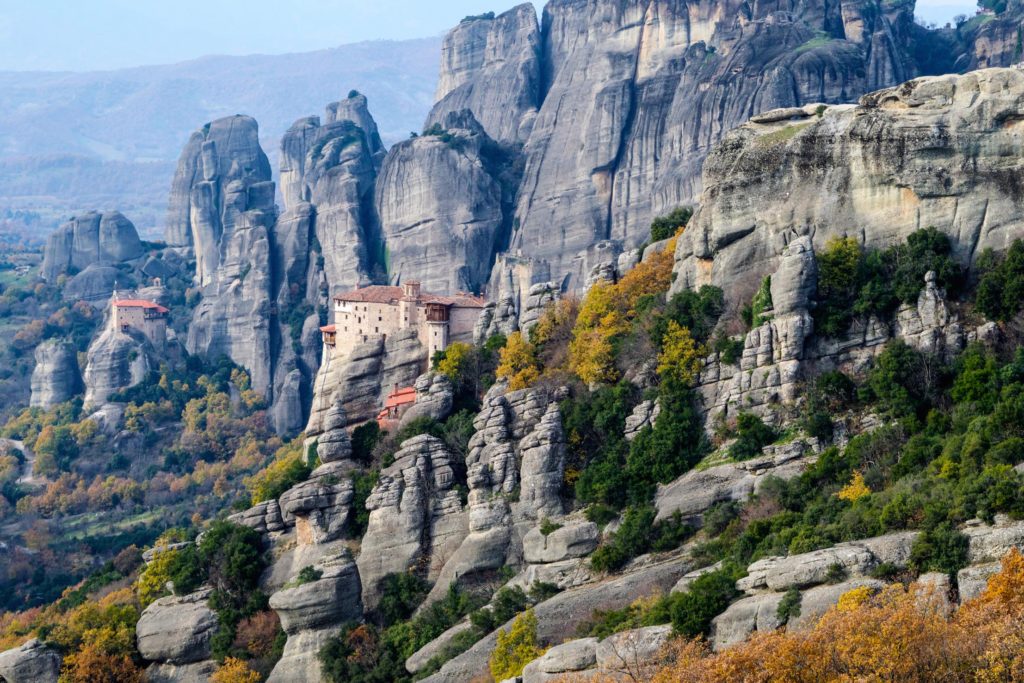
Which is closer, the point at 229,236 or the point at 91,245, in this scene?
the point at 229,236

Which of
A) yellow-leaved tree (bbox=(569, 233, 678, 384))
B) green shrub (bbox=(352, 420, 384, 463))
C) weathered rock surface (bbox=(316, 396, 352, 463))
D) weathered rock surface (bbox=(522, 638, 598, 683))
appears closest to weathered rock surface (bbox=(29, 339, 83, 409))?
weathered rock surface (bbox=(316, 396, 352, 463))

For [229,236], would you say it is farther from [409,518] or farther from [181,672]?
[409,518]

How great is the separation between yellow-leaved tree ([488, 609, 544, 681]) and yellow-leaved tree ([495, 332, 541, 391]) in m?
12.7

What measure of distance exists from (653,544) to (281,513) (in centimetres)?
1566

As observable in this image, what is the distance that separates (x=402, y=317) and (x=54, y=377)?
51.5 metres

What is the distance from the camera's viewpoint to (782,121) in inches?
2184

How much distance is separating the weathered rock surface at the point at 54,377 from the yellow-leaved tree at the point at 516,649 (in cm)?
7152

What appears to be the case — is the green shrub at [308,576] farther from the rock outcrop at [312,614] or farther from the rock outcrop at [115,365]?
the rock outcrop at [115,365]

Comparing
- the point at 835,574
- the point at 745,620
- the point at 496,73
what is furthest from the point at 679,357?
the point at 496,73

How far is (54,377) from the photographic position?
11406cm

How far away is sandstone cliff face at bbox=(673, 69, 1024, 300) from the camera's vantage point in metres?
50.4

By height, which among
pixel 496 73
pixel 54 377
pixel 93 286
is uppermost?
pixel 496 73

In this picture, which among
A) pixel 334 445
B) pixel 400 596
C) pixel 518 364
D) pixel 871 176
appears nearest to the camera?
pixel 871 176

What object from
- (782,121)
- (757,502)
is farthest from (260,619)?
(782,121)
